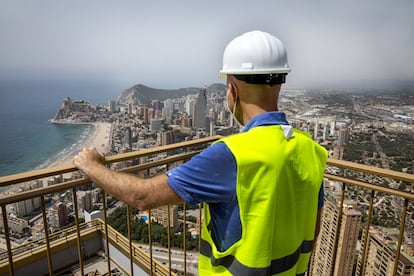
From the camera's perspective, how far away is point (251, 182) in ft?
2.85

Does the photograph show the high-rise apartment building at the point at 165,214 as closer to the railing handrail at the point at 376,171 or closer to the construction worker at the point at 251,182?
the railing handrail at the point at 376,171

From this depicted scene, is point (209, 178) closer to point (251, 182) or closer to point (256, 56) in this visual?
point (251, 182)

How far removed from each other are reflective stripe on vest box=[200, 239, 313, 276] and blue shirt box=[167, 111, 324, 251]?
0.08 metres

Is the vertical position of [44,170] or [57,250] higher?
[44,170]

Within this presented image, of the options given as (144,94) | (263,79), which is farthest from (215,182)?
(144,94)

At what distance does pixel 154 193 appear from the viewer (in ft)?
3.18

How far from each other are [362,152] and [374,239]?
34.3 ft

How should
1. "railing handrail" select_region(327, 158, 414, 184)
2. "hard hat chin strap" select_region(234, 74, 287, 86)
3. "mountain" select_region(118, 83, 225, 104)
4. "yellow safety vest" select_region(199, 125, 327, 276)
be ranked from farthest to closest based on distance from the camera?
"mountain" select_region(118, 83, 225, 104) → "railing handrail" select_region(327, 158, 414, 184) → "hard hat chin strap" select_region(234, 74, 287, 86) → "yellow safety vest" select_region(199, 125, 327, 276)

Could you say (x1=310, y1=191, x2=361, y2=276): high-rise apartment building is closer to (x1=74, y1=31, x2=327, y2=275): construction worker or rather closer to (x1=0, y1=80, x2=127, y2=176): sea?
(x1=74, y1=31, x2=327, y2=275): construction worker

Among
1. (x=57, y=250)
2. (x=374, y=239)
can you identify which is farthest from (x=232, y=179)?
(x=57, y=250)

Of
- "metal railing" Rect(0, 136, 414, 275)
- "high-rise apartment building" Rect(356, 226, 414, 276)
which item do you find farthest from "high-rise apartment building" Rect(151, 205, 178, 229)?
"high-rise apartment building" Rect(356, 226, 414, 276)

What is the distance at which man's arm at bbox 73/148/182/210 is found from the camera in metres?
0.95

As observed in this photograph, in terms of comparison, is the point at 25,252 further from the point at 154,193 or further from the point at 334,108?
the point at 334,108

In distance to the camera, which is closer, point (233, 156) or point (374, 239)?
point (233, 156)
